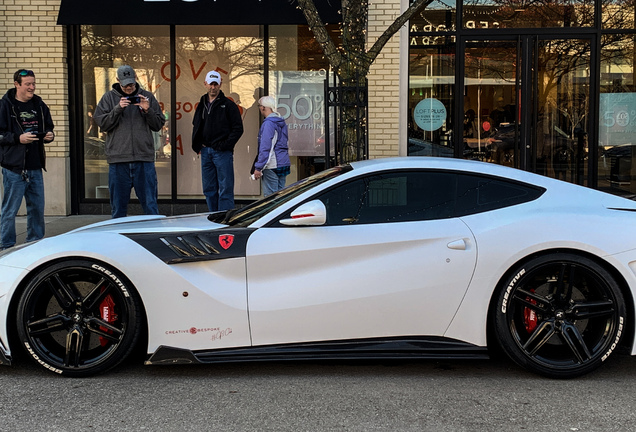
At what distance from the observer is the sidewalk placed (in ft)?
32.8

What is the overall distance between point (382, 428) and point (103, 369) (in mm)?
1885

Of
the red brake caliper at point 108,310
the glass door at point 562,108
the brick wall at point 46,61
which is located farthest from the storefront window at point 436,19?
the red brake caliper at point 108,310

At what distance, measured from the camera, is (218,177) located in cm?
928

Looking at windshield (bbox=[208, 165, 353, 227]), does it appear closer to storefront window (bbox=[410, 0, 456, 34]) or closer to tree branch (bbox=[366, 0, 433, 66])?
tree branch (bbox=[366, 0, 433, 66])

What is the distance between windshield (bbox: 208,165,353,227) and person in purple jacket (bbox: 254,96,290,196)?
12.9 ft

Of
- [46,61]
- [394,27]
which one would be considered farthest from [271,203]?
[46,61]

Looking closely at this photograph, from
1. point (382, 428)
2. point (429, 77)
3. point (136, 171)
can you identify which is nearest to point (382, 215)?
point (382, 428)

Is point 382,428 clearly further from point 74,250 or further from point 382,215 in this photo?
point 74,250

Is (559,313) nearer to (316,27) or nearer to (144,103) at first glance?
(316,27)

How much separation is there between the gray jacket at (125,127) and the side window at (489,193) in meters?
4.58

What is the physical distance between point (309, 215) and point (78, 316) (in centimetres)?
158

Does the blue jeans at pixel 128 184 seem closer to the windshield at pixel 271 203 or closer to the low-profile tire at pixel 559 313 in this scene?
the windshield at pixel 271 203

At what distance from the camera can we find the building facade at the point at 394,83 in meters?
11.5

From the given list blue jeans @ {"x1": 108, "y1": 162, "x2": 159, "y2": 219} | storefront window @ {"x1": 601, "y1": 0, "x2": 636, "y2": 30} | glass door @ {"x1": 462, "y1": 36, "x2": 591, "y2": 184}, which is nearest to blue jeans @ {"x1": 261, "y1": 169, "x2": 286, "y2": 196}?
blue jeans @ {"x1": 108, "y1": 162, "x2": 159, "y2": 219}
